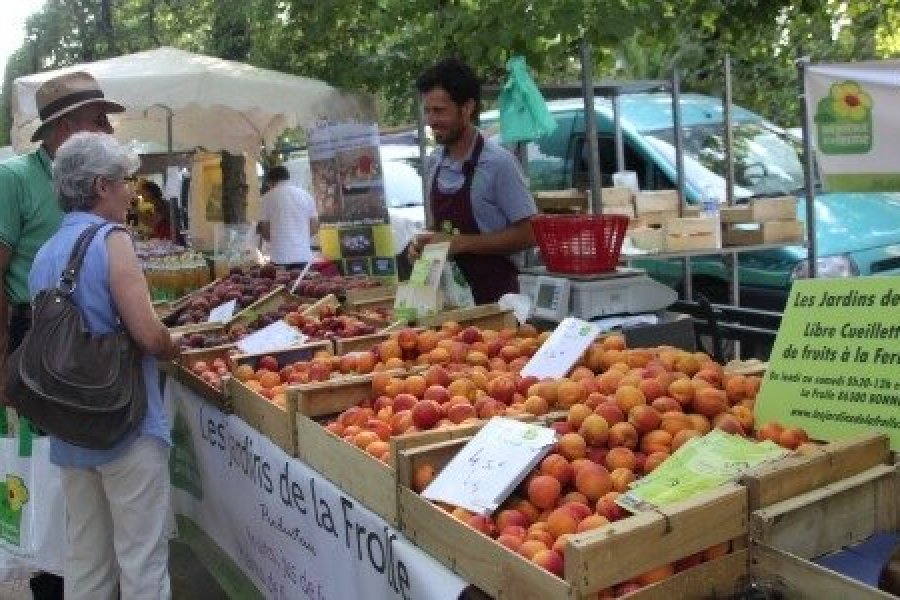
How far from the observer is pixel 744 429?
8.57 feet

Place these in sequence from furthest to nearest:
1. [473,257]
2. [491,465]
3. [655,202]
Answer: [655,202]
[473,257]
[491,465]

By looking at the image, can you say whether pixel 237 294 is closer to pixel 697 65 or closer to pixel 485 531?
pixel 485 531

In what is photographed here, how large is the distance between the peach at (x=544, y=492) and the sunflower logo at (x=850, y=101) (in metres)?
4.42

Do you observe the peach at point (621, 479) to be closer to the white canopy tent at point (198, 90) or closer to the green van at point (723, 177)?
the white canopy tent at point (198, 90)

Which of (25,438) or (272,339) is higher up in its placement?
(272,339)

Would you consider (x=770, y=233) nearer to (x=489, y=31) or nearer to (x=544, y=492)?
(x=489, y=31)

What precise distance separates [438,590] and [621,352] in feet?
4.09

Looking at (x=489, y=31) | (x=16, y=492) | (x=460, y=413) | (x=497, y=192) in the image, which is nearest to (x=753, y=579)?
(x=460, y=413)

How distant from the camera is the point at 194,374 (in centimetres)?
429

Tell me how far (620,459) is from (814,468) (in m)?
0.45

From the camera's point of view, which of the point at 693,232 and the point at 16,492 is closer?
the point at 16,492

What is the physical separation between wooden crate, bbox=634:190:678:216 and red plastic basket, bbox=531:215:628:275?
12.6 feet

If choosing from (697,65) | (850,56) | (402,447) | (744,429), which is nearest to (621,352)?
(744,429)

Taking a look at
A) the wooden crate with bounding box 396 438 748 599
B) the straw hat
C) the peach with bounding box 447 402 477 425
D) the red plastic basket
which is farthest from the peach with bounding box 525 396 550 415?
the straw hat
